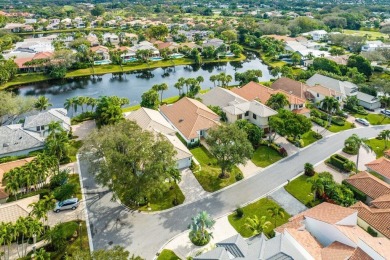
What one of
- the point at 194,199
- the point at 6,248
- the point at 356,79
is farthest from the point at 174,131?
the point at 356,79

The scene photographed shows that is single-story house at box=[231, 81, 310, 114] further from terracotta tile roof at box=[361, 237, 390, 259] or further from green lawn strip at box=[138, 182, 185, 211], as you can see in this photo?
terracotta tile roof at box=[361, 237, 390, 259]

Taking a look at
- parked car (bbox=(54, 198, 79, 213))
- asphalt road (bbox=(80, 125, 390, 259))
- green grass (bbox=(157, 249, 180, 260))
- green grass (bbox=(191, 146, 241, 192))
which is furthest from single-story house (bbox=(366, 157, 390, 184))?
parked car (bbox=(54, 198, 79, 213))

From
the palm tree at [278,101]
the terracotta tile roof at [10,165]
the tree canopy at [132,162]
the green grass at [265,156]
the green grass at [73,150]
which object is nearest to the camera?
the tree canopy at [132,162]

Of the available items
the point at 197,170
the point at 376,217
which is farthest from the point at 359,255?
the point at 197,170

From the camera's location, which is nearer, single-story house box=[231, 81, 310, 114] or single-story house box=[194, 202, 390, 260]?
single-story house box=[194, 202, 390, 260]

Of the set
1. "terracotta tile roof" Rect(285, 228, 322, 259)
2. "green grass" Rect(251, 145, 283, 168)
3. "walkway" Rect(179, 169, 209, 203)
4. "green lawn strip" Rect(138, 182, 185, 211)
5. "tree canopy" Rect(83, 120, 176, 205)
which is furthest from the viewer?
"green grass" Rect(251, 145, 283, 168)

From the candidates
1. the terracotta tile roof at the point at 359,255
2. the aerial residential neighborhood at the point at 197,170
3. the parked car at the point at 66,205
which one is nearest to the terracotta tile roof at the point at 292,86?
the aerial residential neighborhood at the point at 197,170

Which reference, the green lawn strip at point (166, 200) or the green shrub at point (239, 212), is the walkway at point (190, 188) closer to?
the green lawn strip at point (166, 200)
